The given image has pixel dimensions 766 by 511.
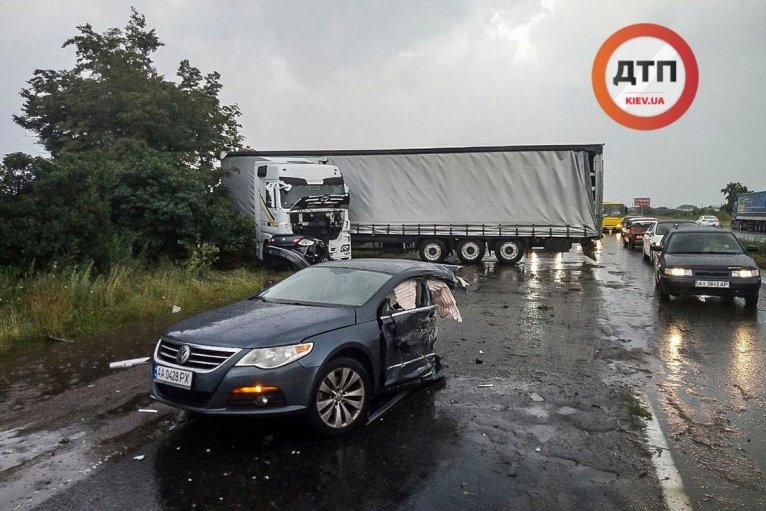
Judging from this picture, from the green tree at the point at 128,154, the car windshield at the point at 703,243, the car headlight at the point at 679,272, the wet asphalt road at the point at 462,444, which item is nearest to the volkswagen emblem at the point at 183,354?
the wet asphalt road at the point at 462,444

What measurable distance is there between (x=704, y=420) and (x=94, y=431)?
17.8 ft

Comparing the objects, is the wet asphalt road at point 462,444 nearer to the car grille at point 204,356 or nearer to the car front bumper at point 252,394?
the car front bumper at point 252,394

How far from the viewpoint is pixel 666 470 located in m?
4.33

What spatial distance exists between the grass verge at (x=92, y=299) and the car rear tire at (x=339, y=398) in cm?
Answer: 561

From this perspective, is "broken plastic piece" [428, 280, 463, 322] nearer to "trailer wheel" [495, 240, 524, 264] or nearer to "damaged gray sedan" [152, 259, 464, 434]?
"damaged gray sedan" [152, 259, 464, 434]

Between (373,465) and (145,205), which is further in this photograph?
(145,205)

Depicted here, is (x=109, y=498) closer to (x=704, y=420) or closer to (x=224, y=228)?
(x=704, y=420)

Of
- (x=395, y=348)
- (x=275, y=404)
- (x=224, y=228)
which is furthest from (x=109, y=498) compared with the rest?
(x=224, y=228)

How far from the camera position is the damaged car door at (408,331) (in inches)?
222

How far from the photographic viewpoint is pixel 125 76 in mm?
21156

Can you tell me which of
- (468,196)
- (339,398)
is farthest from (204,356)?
(468,196)

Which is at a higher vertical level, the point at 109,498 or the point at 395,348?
the point at 395,348

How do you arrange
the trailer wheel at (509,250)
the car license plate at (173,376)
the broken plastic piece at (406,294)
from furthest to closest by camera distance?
the trailer wheel at (509,250)
the broken plastic piece at (406,294)
the car license plate at (173,376)

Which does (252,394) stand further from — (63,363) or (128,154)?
(128,154)
